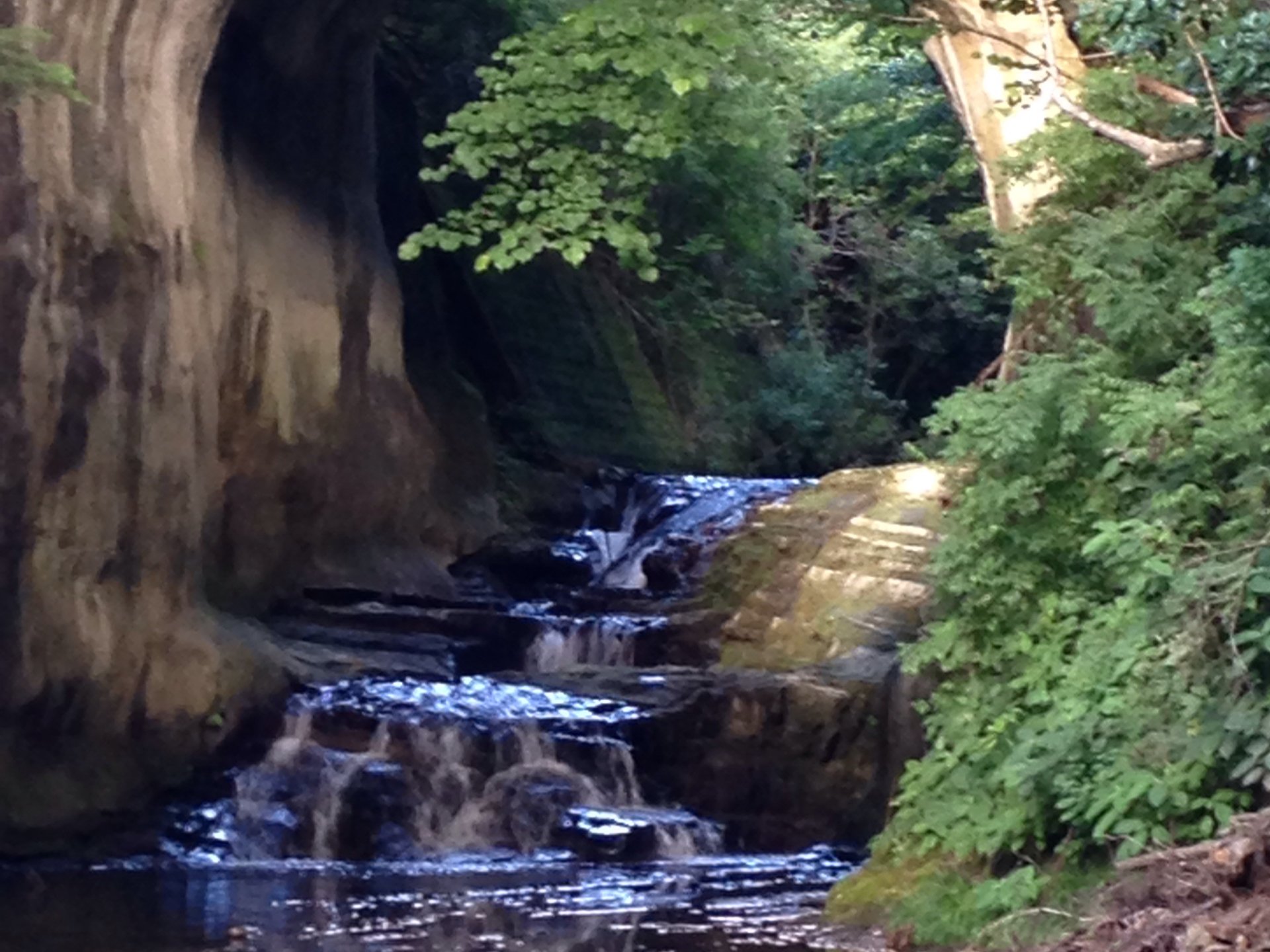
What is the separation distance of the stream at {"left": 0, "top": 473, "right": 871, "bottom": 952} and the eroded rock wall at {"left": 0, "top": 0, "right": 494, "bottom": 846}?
0.65m

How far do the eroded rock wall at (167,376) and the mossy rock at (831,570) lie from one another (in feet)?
11.7

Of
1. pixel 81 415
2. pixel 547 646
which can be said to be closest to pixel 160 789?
pixel 81 415

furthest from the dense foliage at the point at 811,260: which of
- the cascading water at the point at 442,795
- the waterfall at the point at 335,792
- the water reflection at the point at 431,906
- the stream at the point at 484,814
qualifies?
the water reflection at the point at 431,906

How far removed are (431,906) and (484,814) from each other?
86.8 inches

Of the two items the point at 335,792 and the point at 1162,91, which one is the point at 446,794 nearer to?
the point at 335,792

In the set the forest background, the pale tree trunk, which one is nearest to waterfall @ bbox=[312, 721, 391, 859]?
the forest background

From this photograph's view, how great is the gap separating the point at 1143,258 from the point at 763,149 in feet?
40.1

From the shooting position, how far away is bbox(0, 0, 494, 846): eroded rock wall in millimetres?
10055

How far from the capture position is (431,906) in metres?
8.98

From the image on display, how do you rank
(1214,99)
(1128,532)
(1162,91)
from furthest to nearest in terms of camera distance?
1. (1162,91)
2. (1214,99)
3. (1128,532)

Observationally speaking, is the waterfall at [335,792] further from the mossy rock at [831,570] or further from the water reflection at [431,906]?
the mossy rock at [831,570]

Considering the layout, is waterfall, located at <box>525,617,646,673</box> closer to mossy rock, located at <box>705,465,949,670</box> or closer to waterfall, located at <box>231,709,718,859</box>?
mossy rock, located at <box>705,465,949,670</box>

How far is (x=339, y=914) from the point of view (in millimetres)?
8711

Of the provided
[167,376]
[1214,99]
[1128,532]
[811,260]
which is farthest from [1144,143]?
[811,260]
